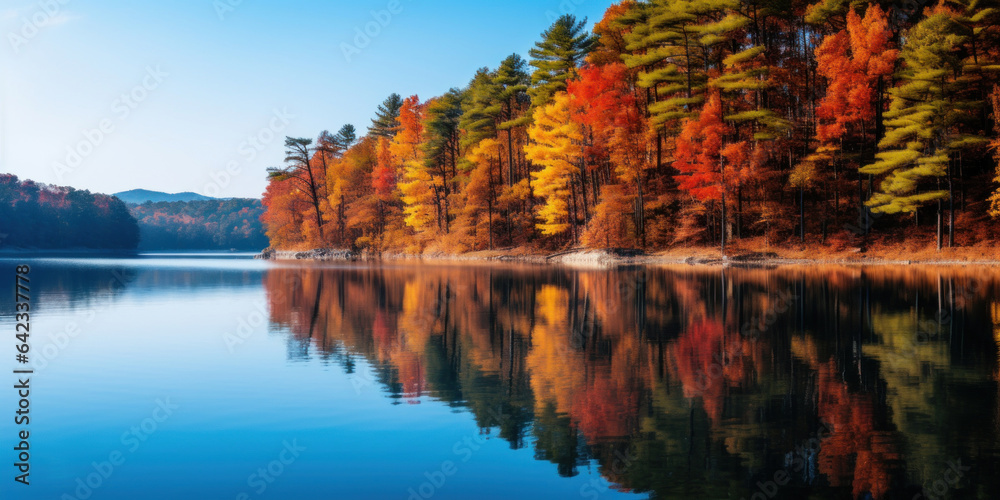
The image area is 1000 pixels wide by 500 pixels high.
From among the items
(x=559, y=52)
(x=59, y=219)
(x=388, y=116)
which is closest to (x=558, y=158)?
(x=559, y=52)

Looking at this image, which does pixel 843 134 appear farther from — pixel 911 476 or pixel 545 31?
pixel 911 476

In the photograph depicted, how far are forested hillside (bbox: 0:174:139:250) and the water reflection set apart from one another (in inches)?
5027

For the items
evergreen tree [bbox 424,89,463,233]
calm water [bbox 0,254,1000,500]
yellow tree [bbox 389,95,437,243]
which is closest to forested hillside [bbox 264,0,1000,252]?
evergreen tree [bbox 424,89,463,233]

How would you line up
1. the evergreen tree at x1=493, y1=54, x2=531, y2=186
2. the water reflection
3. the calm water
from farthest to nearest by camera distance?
1. the evergreen tree at x1=493, y1=54, x2=531, y2=186
2. the water reflection
3. the calm water

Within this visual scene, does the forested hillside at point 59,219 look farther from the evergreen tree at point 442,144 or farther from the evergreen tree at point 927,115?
the evergreen tree at point 927,115

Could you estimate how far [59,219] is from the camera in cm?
13025

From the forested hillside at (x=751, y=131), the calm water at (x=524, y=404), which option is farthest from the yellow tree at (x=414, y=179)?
→ the calm water at (x=524, y=404)

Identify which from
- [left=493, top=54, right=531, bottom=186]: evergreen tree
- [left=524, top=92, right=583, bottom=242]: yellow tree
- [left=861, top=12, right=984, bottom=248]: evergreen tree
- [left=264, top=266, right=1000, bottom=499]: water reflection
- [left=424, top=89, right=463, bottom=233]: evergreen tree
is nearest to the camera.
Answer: [left=264, top=266, right=1000, bottom=499]: water reflection

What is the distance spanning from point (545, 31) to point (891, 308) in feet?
149

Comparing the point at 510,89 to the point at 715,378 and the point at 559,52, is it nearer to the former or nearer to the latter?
the point at 559,52

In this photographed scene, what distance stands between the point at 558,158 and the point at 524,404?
44.0m

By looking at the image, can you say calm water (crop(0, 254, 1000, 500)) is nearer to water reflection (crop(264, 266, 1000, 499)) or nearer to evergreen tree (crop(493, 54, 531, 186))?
water reflection (crop(264, 266, 1000, 499))

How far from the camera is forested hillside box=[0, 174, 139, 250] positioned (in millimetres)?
121250

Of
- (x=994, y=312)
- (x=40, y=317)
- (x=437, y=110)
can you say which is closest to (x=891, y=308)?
(x=994, y=312)
